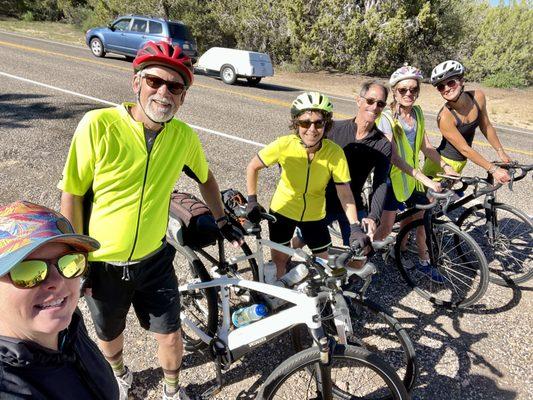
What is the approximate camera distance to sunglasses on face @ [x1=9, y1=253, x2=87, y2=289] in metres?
1.12

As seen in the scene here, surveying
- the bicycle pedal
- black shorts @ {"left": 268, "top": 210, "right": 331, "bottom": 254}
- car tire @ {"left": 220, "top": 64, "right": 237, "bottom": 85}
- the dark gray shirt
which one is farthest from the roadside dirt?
the bicycle pedal

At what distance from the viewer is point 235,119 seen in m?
10.1

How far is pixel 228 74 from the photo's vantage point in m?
15.8

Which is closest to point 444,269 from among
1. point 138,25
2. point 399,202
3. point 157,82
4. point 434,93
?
point 399,202

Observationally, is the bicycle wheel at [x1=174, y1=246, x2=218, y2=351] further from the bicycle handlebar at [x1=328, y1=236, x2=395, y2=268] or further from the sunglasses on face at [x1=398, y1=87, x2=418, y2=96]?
the sunglasses on face at [x1=398, y1=87, x2=418, y2=96]

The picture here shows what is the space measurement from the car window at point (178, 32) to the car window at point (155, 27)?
46 centimetres

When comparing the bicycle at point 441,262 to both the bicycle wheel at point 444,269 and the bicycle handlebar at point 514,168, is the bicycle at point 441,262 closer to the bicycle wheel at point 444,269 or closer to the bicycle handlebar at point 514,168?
the bicycle wheel at point 444,269

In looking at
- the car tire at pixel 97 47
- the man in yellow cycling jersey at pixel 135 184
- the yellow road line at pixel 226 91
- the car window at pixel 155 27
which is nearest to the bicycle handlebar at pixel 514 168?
the man in yellow cycling jersey at pixel 135 184

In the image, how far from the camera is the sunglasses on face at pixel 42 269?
1124mm

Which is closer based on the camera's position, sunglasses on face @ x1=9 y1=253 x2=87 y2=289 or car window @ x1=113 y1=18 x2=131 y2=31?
sunglasses on face @ x1=9 y1=253 x2=87 y2=289

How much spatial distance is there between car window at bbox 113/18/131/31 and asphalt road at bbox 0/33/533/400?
2.97 m

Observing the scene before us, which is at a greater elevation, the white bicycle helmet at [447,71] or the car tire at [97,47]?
the white bicycle helmet at [447,71]

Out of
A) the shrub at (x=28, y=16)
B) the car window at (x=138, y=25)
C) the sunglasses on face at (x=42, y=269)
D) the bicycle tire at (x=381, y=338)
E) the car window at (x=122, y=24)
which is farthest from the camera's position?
the shrub at (x=28, y=16)

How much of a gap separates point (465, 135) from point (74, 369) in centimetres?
466
